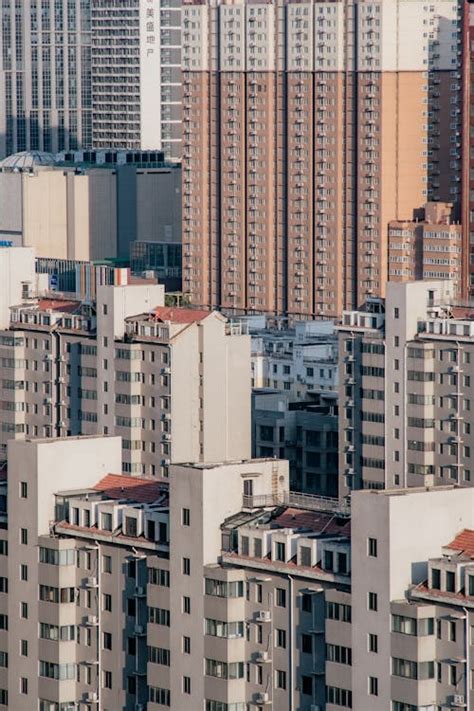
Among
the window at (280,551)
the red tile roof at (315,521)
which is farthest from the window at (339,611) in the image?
the red tile roof at (315,521)

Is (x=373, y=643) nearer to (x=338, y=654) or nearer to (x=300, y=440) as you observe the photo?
(x=338, y=654)

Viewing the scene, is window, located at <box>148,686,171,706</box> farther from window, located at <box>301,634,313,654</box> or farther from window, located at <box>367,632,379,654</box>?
window, located at <box>367,632,379,654</box>

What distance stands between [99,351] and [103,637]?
43476mm

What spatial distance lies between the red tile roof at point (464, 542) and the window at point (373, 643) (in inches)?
125

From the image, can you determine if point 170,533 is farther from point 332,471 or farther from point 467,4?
point 467,4

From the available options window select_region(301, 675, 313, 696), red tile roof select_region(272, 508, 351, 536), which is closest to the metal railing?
red tile roof select_region(272, 508, 351, 536)

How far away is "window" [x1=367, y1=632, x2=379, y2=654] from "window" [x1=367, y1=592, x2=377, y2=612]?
733 millimetres

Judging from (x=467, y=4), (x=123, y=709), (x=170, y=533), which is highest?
(x=467, y=4)

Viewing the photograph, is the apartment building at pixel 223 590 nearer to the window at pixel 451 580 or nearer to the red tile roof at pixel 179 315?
the window at pixel 451 580

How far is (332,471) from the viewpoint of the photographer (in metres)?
139

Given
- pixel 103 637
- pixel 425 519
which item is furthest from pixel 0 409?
pixel 425 519

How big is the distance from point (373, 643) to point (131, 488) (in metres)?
13.2

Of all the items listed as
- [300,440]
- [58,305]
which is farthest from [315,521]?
[300,440]

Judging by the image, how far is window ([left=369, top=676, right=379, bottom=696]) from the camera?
76.9 metres
